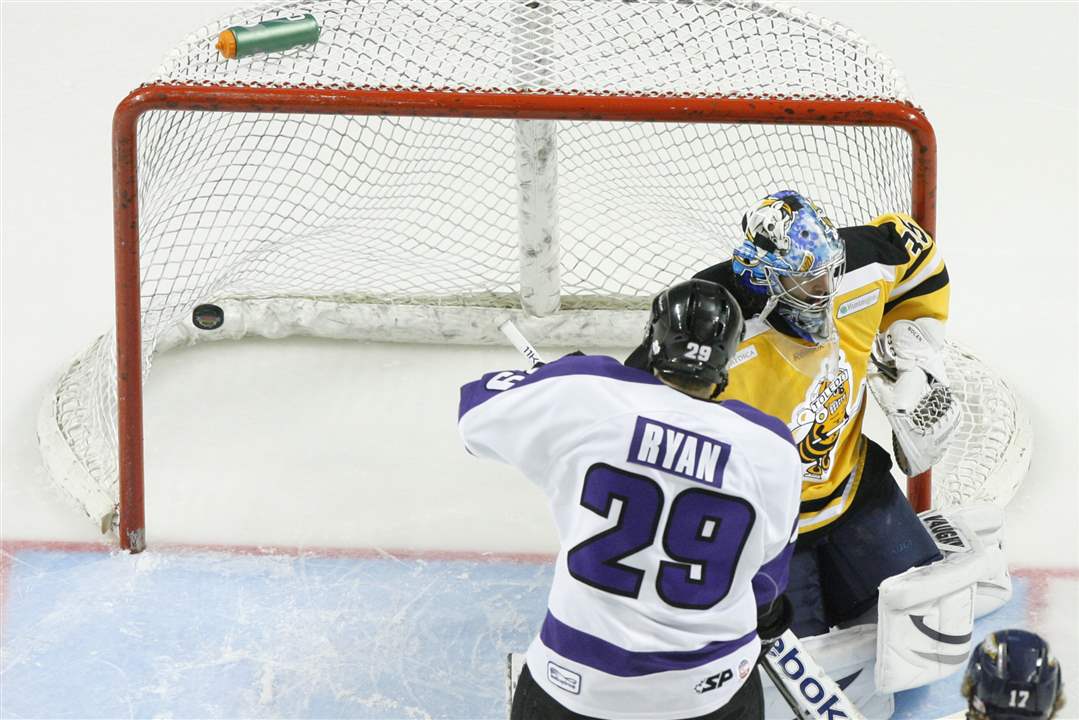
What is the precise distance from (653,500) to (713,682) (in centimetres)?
31

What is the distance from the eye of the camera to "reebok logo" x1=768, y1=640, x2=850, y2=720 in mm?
2727

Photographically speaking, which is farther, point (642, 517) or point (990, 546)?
point (990, 546)

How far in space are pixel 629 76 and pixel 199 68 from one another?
847 mm

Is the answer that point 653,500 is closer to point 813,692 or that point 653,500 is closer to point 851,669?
point 813,692

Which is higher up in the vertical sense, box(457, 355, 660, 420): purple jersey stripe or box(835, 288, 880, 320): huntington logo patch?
box(457, 355, 660, 420): purple jersey stripe

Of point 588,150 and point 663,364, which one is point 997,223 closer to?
point 588,150

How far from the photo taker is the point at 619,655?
2246 millimetres

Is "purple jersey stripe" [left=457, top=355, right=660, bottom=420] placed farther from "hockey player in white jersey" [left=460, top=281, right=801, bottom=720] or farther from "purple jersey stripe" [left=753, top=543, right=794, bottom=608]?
"purple jersey stripe" [left=753, top=543, right=794, bottom=608]

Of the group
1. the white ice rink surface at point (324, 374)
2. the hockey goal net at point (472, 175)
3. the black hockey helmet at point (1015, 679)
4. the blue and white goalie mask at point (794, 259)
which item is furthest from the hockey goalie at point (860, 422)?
the black hockey helmet at point (1015, 679)

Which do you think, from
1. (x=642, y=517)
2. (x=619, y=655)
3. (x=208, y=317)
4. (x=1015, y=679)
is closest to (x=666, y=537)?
(x=642, y=517)

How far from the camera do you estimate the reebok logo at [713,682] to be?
2289 mm

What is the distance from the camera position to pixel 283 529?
3508mm

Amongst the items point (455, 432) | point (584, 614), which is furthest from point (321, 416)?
point (584, 614)

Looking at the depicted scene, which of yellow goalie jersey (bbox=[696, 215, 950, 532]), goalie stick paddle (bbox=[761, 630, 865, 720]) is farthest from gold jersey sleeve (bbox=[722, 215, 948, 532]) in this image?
goalie stick paddle (bbox=[761, 630, 865, 720])
